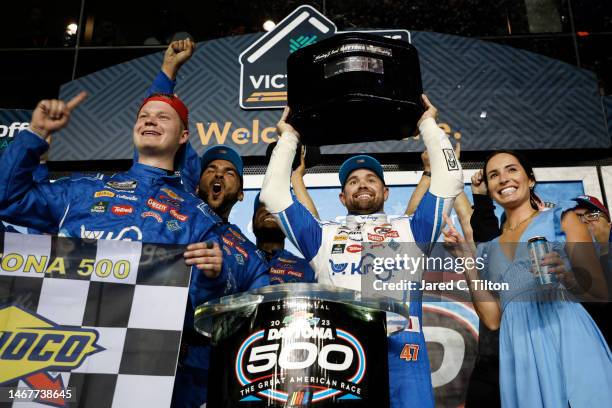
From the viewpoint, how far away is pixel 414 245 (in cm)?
226

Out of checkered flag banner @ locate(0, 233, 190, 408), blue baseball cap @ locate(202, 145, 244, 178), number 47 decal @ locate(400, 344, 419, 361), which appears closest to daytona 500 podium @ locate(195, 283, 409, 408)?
checkered flag banner @ locate(0, 233, 190, 408)

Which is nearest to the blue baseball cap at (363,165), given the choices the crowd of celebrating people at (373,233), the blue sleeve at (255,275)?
the crowd of celebrating people at (373,233)

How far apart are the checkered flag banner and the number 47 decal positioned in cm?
96

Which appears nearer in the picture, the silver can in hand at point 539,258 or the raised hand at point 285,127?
the silver can in hand at point 539,258

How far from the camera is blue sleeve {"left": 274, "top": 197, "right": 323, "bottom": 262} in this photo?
2432mm

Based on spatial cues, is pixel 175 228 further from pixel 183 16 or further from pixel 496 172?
pixel 183 16

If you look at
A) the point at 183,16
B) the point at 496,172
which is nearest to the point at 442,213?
the point at 496,172

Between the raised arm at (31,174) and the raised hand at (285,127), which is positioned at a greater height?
the raised hand at (285,127)

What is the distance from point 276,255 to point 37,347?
6.07 ft

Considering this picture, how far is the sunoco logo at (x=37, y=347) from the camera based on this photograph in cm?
143

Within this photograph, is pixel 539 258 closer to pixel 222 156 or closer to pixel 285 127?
pixel 285 127

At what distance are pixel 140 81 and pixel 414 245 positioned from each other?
2.85 metres

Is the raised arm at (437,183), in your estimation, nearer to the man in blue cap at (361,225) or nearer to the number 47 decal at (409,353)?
the man in blue cap at (361,225)

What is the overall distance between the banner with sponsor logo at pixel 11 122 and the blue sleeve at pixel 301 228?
2.74 m
